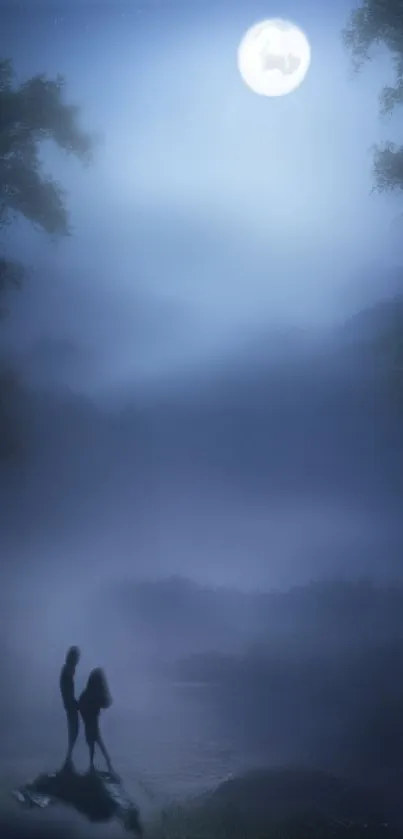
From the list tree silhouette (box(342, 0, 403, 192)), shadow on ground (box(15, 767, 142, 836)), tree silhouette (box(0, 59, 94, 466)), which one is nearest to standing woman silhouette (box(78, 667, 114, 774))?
shadow on ground (box(15, 767, 142, 836))

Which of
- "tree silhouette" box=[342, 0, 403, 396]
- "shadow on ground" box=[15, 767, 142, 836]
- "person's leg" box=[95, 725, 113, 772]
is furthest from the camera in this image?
"tree silhouette" box=[342, 0, 403, 396]

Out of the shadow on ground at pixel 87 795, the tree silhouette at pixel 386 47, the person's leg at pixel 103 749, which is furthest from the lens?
the tree silhouette at pixel 386 47

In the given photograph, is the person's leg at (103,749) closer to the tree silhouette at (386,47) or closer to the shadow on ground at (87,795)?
the shadow on ground at (87,795)

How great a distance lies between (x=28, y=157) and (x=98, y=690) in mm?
3361

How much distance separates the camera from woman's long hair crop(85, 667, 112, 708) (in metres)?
3.85

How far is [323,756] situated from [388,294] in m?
2.66

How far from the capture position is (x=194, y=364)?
4375 mm

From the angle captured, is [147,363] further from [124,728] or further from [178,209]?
[124,728]

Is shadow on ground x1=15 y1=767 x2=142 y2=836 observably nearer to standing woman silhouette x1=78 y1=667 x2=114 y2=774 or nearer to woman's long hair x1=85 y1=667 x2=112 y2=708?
standing woman silhouette x1=78 y1=667 x2=114 y2=774

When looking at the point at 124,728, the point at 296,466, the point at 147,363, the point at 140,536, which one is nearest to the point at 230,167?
the point at 147,363

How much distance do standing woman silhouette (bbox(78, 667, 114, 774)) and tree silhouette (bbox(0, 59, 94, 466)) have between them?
1449mm

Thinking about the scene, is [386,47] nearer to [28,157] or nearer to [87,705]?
[28,157]

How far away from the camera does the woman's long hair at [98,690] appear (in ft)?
12.6

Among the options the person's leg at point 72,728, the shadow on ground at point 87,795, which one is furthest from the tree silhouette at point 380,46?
the shadow on ground at point 87,795
